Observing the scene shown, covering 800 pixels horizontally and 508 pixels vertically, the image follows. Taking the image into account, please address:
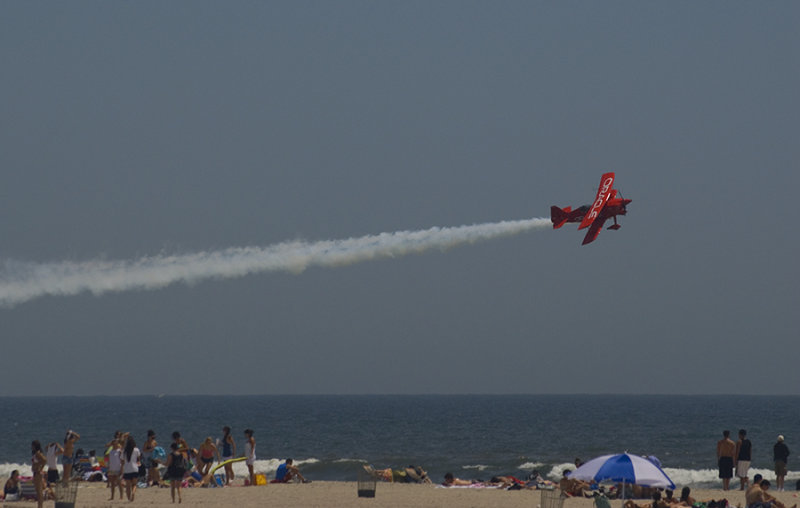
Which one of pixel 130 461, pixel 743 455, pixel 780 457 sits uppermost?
pixel 130 461

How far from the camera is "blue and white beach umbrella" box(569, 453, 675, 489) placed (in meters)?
20.0

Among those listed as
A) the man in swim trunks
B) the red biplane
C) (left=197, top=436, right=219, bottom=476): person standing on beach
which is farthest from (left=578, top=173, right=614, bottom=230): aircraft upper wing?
(left=197, top=436, right=219, bottom=476): person standing on beach

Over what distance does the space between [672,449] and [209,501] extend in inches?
1820

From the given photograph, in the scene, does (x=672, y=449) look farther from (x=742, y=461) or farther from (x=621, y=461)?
(x=621, y=461)

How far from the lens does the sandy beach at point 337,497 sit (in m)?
25.3

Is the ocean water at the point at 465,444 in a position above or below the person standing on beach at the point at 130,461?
below

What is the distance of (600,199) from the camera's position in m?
39.7

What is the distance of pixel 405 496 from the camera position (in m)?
27.8

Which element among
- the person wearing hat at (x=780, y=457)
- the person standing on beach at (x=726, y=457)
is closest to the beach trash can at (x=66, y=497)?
the person standing on beach at (x=726, y=457)

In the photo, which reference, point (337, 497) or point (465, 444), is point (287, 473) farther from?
point (465, 444)

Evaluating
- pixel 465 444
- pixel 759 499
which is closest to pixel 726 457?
pixel 759 499

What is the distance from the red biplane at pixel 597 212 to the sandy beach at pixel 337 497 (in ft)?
40.7

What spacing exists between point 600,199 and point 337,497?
17.9 metres

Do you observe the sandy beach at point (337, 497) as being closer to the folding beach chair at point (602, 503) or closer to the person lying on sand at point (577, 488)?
the person lying on sand at point (577, 488)
